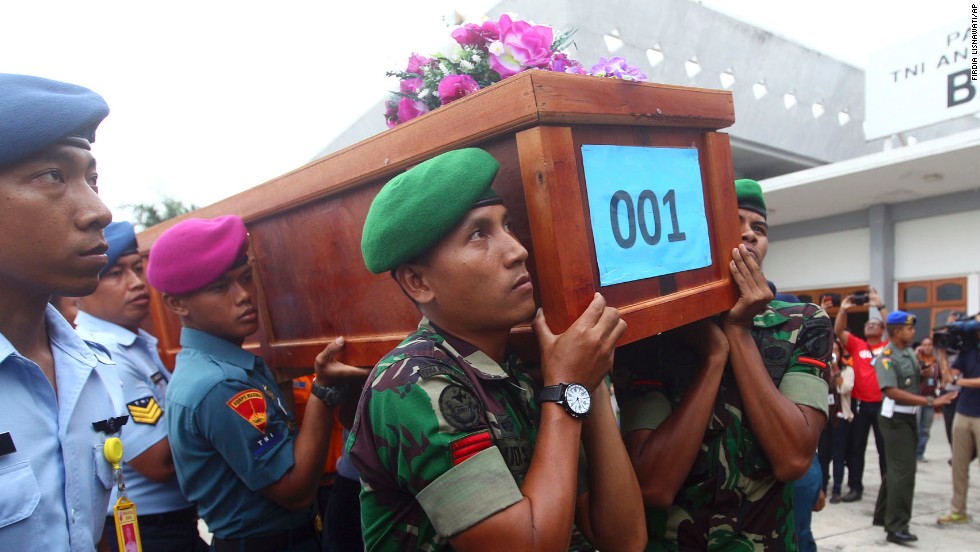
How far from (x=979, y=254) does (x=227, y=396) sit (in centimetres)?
1045

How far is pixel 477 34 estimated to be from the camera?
162 centimetres

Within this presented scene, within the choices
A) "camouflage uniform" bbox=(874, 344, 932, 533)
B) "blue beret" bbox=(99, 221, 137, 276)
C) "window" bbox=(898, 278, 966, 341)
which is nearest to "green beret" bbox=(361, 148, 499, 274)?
"blue beret" bbox=(99, 221, 137, 276)

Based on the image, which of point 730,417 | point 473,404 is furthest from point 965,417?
point 473,404

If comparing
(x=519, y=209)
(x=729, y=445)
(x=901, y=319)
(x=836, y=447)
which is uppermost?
(x=519, y=209)

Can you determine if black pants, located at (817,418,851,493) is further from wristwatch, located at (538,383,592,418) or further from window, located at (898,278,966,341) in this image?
wristwatch, located at (538,383,592,418)

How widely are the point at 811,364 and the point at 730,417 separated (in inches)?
11.5

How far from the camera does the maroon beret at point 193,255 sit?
1.98 m

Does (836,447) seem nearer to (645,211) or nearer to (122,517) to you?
(645,211)

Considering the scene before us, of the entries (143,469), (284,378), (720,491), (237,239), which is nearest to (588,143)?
(720,491)

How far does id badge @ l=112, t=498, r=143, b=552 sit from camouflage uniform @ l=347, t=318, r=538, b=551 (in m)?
0.60

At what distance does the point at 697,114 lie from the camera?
1.62 meters

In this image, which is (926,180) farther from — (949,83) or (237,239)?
(237,239)

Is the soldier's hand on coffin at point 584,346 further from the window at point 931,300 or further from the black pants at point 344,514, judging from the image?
the window at point 931,300

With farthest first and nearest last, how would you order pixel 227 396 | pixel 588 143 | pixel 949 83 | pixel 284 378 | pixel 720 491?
1. pixel 949 83
2. pixel 284 378
3. pixel 227 396
4. pixel 720 491
5. pixel 588 143
